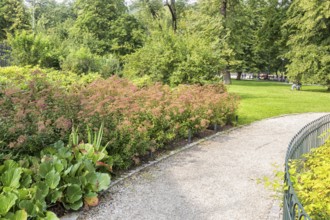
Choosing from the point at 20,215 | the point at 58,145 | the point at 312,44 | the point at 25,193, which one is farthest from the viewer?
the point at 312,44

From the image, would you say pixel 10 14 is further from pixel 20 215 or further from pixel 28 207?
pixel 20 215

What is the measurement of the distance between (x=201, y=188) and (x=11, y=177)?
2587 mm

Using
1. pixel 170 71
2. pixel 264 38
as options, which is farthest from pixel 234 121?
pixel 264 38

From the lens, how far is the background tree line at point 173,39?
10.9 meters

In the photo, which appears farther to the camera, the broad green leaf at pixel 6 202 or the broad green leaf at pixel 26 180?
the broad green leaf at pixel 26 180

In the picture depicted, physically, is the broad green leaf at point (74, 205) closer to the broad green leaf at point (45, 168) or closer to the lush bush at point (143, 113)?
the broad green leaf at point (45, 168)

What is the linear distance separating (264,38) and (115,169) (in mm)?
31674

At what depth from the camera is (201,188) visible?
458 centimetres

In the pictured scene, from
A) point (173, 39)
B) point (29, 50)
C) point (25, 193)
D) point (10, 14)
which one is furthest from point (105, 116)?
point (10, 14)

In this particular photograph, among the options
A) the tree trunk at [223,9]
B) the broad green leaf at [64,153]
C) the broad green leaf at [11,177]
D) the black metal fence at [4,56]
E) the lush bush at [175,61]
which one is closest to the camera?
the broad green leaf at [11,177]

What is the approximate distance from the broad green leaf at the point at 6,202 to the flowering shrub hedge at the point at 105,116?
3.22ft

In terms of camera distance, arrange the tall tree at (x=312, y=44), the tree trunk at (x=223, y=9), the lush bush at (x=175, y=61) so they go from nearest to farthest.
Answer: the lush bush at (x=175, y=61) → the tall tree at (x=312, y=44) → the tree trunk at (x=223, y=9)

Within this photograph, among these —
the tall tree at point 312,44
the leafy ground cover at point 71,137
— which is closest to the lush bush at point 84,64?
the leafy ground cover at point 71,137

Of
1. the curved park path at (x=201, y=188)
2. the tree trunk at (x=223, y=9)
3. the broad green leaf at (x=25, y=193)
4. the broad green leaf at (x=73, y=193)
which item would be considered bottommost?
the curved park path at (x=201, y=188)
